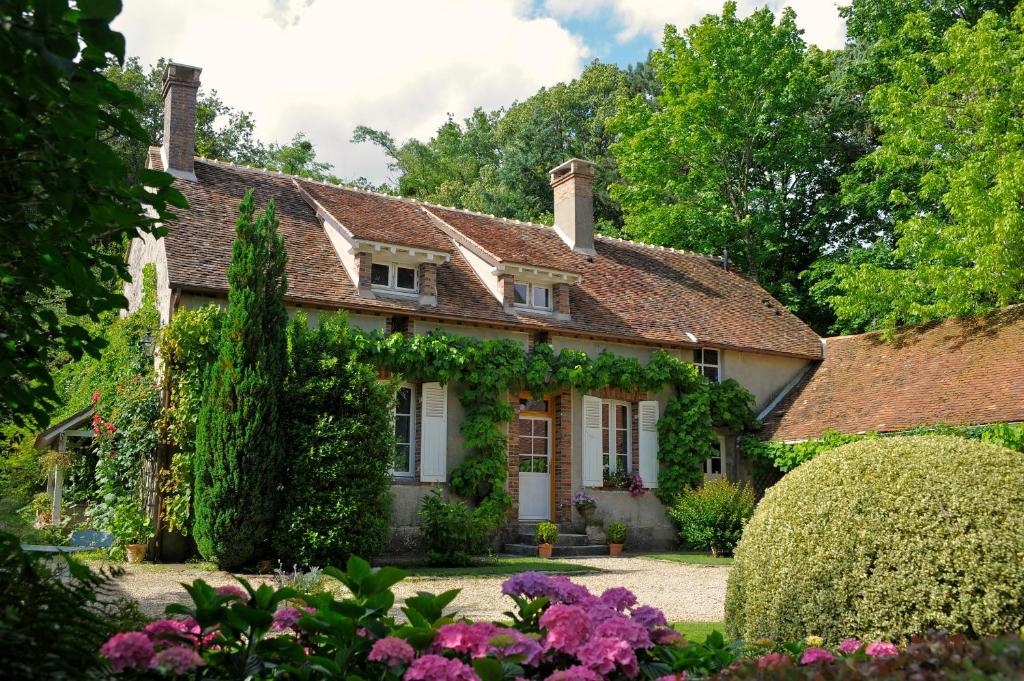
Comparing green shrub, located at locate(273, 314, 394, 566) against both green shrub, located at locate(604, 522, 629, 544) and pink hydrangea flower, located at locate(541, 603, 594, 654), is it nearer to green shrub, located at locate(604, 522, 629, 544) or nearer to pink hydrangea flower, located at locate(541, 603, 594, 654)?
green shrub, located at locate(604, 522, 629, 544)

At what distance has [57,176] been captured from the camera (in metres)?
3.27

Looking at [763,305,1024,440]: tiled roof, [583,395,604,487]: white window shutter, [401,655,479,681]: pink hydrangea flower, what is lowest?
[401,655,479,681]: pink hydrangea flower

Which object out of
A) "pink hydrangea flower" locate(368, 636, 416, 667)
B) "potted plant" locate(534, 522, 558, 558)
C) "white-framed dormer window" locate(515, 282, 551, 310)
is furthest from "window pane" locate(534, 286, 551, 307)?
"pink hydrangea flower" locate(368, 636, 416, 667)

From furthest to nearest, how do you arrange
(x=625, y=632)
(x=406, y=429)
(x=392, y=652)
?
(x=406, y=429)
(x=625, y=632)
(x=392, y=652)

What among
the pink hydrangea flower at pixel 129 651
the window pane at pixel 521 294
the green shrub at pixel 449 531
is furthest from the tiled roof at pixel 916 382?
the pink hydrangea flower at pixel 129 651

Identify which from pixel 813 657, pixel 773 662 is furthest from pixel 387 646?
pixel 813 657

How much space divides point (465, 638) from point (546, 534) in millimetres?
12454

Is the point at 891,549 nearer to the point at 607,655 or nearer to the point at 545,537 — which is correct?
the point at 607,655

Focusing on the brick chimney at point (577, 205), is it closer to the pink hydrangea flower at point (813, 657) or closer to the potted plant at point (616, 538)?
the potted plant at point (616, 538)

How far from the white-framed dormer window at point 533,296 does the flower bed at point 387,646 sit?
13.8 m

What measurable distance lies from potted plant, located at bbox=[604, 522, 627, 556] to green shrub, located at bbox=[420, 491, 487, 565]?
317cm

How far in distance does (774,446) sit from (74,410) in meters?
14.1

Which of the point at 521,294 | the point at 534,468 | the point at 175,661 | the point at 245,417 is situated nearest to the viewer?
the point at 175,661

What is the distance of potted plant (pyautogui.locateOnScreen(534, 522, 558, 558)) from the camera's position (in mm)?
15242
